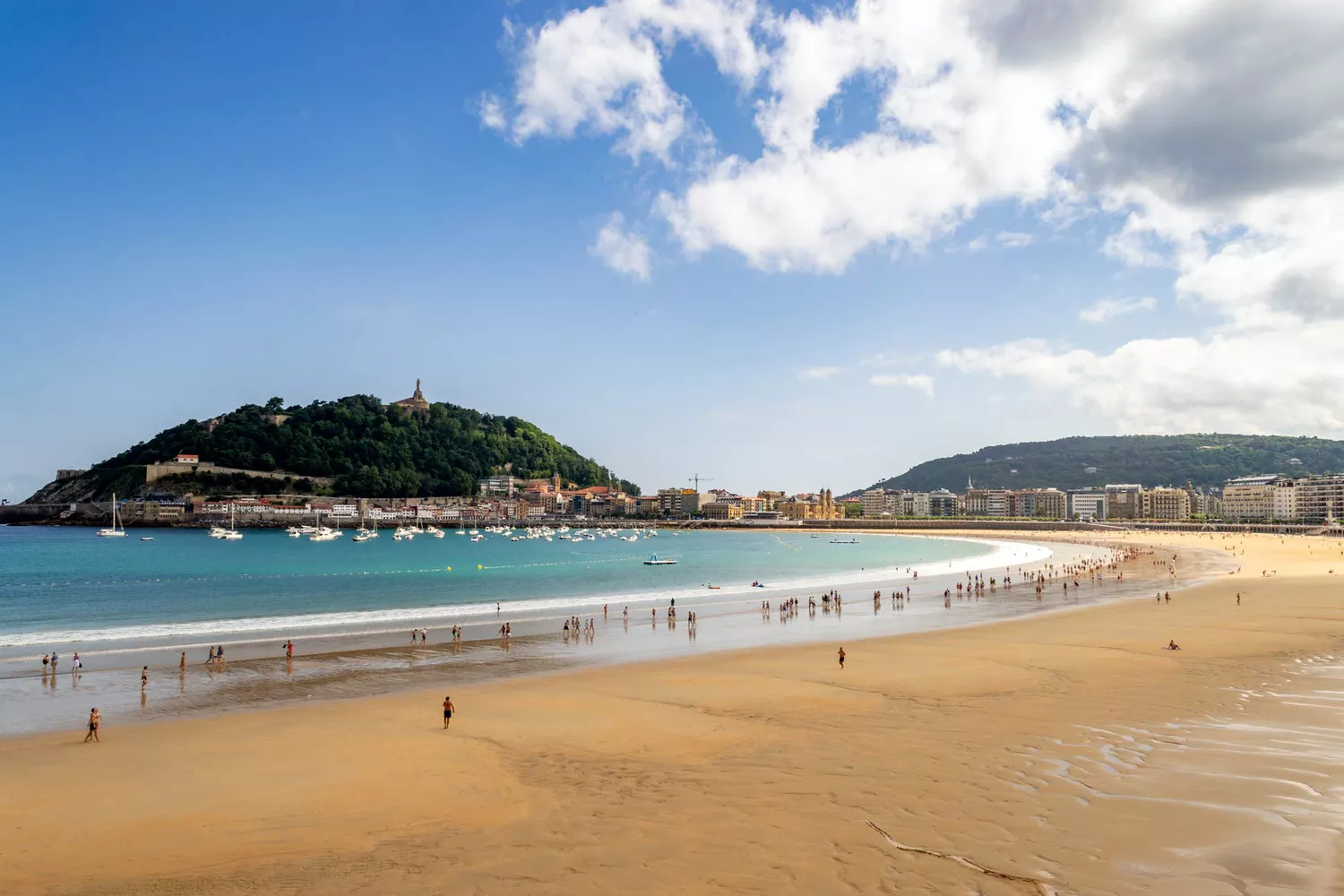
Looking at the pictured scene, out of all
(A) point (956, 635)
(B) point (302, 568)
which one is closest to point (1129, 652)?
(A) point (956, 635)

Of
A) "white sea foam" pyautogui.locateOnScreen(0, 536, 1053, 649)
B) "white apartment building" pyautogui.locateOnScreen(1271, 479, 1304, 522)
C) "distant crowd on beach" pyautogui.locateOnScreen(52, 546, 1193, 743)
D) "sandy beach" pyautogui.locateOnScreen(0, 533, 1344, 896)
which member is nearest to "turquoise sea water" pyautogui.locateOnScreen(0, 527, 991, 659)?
"white sea foam" pyautogui.locateOnScreen(0, 536, 1053, 649)

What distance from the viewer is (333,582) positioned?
180 feet

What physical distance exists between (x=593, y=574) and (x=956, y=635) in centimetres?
3832

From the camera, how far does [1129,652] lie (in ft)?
79.6

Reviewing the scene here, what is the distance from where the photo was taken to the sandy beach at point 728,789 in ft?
30.0

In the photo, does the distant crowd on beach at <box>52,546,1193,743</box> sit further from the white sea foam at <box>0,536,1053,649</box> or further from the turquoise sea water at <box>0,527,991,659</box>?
the turquoise sea water at <box>0,527,991,659</box>

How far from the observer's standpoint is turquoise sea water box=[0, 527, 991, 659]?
1341 inches

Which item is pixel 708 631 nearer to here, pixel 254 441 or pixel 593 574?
pixel 593 574

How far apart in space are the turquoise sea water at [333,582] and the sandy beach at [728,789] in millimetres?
17105

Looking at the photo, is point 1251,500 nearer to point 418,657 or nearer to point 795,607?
point 795,607

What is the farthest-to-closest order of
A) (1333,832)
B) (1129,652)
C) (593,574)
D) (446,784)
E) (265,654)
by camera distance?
(593,574) → (265,654) → (1129,652) → (446,784) → (1333,832)

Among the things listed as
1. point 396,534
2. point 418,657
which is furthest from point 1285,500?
point 418,657

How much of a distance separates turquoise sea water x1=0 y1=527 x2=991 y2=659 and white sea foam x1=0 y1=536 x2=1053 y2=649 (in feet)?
0.37

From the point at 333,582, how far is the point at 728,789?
161 ft
